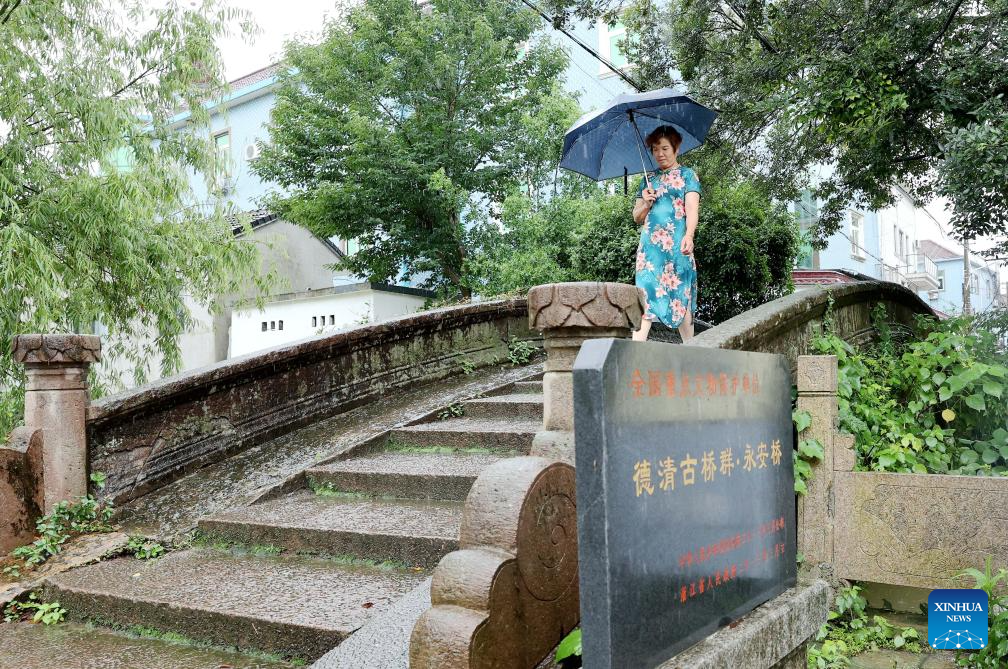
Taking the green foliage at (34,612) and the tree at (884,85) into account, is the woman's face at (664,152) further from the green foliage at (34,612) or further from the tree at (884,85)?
the green foliage at (34,612)

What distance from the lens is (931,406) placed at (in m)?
6.26

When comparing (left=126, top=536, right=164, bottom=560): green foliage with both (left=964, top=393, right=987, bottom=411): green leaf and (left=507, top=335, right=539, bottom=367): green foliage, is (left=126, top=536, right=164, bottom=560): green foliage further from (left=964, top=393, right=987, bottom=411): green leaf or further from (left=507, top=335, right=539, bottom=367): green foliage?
(left=964, top=393, right=987, bottom=411): green leaf

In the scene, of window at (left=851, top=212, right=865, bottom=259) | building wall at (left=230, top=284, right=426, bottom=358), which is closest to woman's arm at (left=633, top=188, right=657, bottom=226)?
building wall at (left=230, top=284, right=426, bottom=358)

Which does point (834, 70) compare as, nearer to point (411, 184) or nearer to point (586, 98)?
point (411, 184)

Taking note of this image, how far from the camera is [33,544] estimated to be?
4.61m

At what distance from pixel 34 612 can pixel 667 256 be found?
173 inches

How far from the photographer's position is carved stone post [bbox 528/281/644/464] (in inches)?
119

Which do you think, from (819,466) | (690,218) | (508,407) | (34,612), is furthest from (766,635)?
(34,612)

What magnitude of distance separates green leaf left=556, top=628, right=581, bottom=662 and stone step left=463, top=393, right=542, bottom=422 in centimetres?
322

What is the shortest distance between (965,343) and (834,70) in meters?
2.57

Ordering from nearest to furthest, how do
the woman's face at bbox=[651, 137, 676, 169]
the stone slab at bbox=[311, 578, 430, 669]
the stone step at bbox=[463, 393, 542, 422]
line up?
the stone slab at bbox=[311, 578, 430, 669] → the woman's face at bbox=[651, 137, 676, 169] → the stone step at bbox=[463, 393, 542, 422]

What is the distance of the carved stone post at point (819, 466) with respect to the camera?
176 inches

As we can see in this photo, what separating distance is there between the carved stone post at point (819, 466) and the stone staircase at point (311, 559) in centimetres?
181

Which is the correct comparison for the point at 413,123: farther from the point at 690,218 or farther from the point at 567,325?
the point at 567,325
